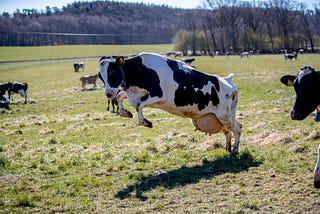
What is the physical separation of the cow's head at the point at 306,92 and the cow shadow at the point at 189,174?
211cm

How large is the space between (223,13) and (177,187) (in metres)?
133

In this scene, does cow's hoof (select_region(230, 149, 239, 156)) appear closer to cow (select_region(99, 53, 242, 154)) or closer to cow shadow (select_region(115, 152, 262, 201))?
cow (select_region(99, 53, 242, 154))

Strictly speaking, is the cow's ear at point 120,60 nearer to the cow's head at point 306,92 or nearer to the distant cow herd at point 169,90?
the distant cow herd at point 169,90

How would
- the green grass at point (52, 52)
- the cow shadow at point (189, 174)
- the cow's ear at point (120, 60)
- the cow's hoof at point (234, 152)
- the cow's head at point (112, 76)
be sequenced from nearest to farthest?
the cow shadow at point (189, 174)
the cow's ear at point (120, 60)
the cow's head at point (112, 76)
the cow's hoof at point (234, 152)
the green grass at point (52, 52)

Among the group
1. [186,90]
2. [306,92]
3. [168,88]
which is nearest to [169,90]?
[168,88]

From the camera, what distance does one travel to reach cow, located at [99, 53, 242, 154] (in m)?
10.4

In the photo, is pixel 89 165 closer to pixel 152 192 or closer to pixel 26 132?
pixel 152 192

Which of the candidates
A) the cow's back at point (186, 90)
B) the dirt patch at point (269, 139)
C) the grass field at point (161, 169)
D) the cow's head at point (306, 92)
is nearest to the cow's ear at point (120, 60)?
the cow's back at point (186, 90)

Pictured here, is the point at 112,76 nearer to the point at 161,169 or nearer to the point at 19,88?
the point at 161,169

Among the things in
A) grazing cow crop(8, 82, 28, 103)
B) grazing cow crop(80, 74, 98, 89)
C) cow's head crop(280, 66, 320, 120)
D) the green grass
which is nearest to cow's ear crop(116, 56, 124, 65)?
cow's head crop(280, 66, 320, 120)

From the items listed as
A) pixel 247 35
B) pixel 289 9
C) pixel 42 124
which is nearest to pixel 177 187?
pixel 42 124

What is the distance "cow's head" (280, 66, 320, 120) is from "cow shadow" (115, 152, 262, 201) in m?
2.11

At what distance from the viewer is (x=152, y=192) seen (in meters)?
8.09

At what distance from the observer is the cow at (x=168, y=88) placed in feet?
34.2
